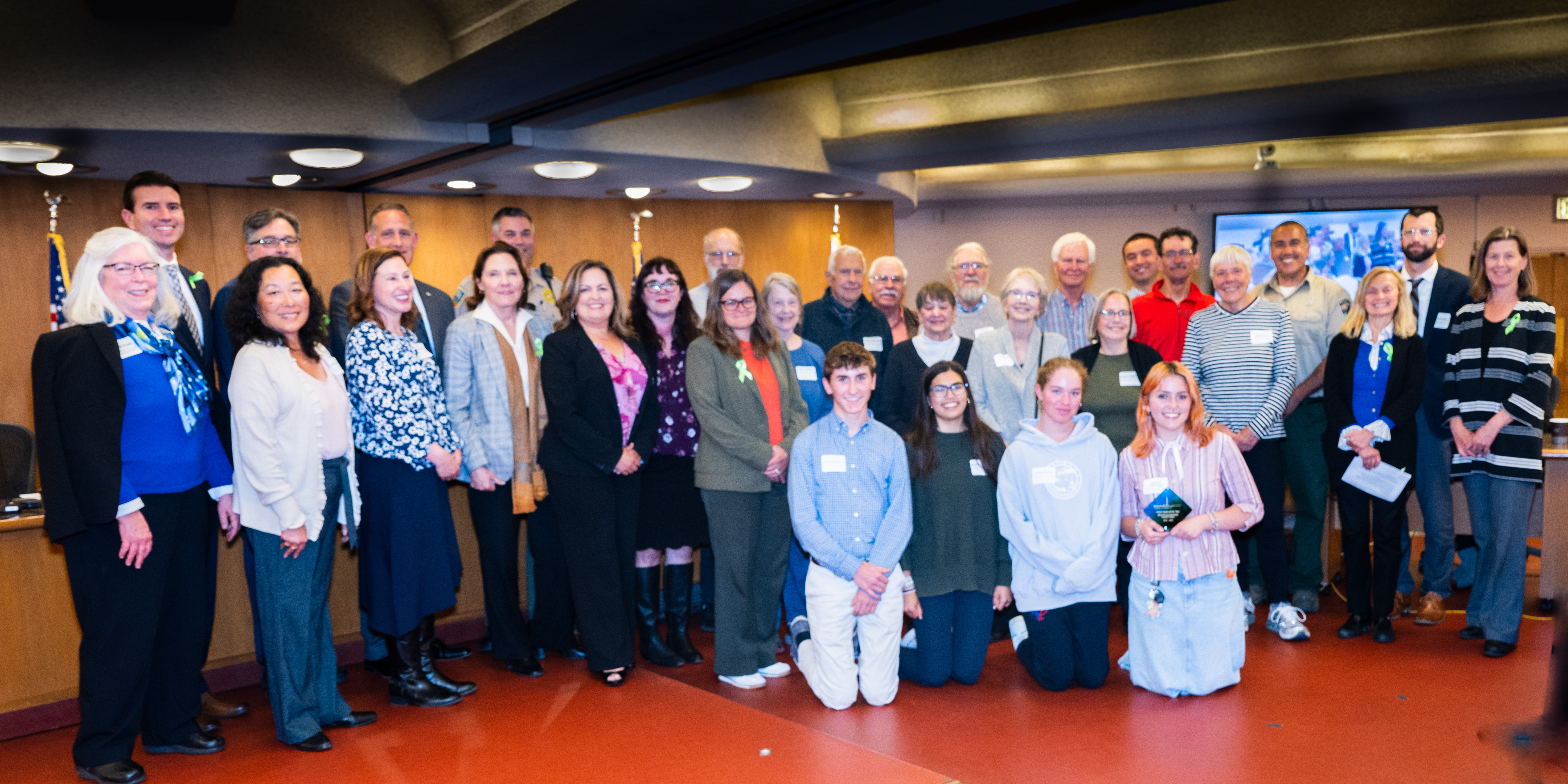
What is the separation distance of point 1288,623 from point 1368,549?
491 mm

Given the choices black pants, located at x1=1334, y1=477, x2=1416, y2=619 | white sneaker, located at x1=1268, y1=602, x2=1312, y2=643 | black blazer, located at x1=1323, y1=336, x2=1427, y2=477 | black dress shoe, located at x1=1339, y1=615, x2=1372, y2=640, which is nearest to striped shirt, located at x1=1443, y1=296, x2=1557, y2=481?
black blazer, located at x1=1323, y1=336, x2=1427, y2=477

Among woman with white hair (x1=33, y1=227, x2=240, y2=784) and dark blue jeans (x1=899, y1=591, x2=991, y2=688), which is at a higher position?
woman with white hair (x1=33, y1=227, x2=240, y2=784)

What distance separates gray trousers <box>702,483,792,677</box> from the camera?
3814 millimetres

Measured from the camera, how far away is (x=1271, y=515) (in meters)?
4.52

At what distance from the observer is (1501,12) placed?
4055 mm

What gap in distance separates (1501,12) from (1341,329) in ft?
4.68

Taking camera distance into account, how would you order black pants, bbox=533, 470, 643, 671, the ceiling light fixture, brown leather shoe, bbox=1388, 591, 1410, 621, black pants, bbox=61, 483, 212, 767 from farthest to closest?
1. the ceiling light fixture
2. brown leather shoe, bbox=1388, 591, 1410, 621
3. black pants, bbox=533, 470, 643, 671
4. black pants, bbox=61, 483, 212, 767

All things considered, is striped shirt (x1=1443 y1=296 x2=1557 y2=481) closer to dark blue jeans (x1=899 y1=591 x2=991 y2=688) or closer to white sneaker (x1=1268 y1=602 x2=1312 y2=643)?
white sneaker (x1=1268 y1=602 x2=1312 y2=643)

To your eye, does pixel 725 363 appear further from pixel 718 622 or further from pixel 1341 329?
pixel 1341 329

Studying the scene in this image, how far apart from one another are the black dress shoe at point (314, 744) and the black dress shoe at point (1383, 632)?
14.0 ft

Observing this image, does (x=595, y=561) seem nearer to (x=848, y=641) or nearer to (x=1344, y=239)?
(x=848, y=641)

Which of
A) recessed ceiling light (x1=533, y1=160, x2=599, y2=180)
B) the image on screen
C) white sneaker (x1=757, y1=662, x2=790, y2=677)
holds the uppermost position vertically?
recessed ceiling light (x1=533, y1=160, x2=599, y2=180)

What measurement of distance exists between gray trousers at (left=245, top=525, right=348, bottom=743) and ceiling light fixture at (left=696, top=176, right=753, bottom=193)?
446cm

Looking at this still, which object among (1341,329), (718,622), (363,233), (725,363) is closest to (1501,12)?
(1341,329)
